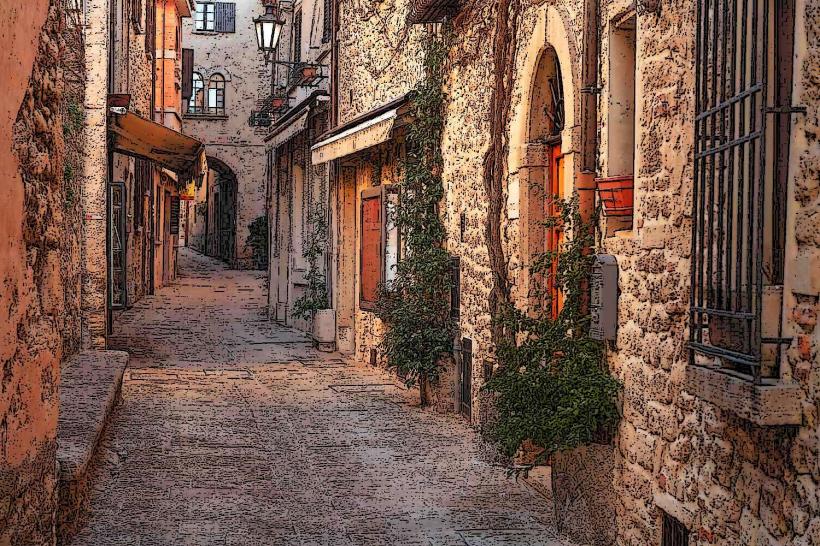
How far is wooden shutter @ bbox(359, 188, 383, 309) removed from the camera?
43.0ft

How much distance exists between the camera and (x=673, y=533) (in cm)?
489

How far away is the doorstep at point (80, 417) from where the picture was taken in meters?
5.45

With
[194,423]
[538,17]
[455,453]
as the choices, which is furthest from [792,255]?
[194,423]

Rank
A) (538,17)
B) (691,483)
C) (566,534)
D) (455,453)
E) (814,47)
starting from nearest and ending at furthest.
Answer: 1. (814,47)
2. (691,483)
3. (566,534)
4. (538,17)
5. (455,453)

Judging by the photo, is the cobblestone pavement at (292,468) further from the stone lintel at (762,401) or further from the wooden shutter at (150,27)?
the wooden shutter at (150,27)

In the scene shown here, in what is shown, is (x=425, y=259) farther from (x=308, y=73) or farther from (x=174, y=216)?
(x=174, y=216)

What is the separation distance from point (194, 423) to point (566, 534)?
4.45m

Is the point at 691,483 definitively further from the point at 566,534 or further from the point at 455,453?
the point at 455,453

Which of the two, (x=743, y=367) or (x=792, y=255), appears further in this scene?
(x=743, y=367)

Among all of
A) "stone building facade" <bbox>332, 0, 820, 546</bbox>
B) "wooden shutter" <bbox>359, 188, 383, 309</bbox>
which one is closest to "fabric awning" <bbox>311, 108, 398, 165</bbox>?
"wooden shutter" <bbox>359, 188, 383, 309</bbox>

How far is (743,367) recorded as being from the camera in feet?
13.4

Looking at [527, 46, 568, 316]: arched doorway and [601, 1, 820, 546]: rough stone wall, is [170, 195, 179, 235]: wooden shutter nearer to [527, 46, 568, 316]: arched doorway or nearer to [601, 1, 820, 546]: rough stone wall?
[527, 46, 568, 316]: arched doorway

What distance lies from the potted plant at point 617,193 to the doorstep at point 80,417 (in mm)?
3122

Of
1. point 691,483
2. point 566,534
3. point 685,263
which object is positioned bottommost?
point 566,534
